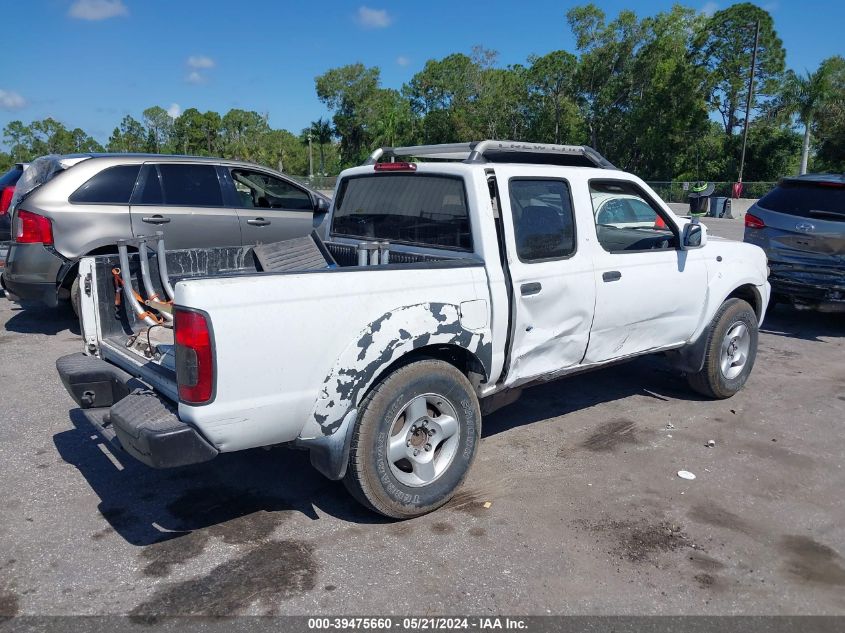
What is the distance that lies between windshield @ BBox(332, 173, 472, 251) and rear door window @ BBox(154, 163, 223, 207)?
3255 mm

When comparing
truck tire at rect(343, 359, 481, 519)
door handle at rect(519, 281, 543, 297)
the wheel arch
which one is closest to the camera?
truck tire at rect(343, 359, 481, 519)

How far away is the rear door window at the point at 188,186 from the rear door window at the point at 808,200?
22.2 feet

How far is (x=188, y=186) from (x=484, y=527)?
18.8 ft

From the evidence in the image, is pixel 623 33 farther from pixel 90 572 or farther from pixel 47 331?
pixel 90 572

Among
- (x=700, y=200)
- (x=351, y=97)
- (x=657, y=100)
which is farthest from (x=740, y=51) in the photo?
(x=351, y=97)

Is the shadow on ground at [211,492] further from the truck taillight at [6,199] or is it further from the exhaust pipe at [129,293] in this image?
the truck taillight at [6,199]

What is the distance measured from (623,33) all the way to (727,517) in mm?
59076

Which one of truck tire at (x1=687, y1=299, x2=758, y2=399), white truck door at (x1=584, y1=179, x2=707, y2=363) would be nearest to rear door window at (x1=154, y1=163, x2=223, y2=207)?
white truck door at (x1=584, y1=179, x2=707, y2=363)

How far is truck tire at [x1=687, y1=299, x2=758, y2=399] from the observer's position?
559 cm

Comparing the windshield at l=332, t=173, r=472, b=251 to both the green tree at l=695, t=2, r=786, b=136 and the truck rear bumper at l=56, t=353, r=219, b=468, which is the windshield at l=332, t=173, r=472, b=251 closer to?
the truck rear bumper at l=56, t=353, r=219, b=468

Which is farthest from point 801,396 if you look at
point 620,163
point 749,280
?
point 620,163

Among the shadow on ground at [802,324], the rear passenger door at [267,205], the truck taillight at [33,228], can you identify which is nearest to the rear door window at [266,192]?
the rear passenger door at [267,205]

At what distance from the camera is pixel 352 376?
11.0ft

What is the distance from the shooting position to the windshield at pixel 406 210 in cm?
425
